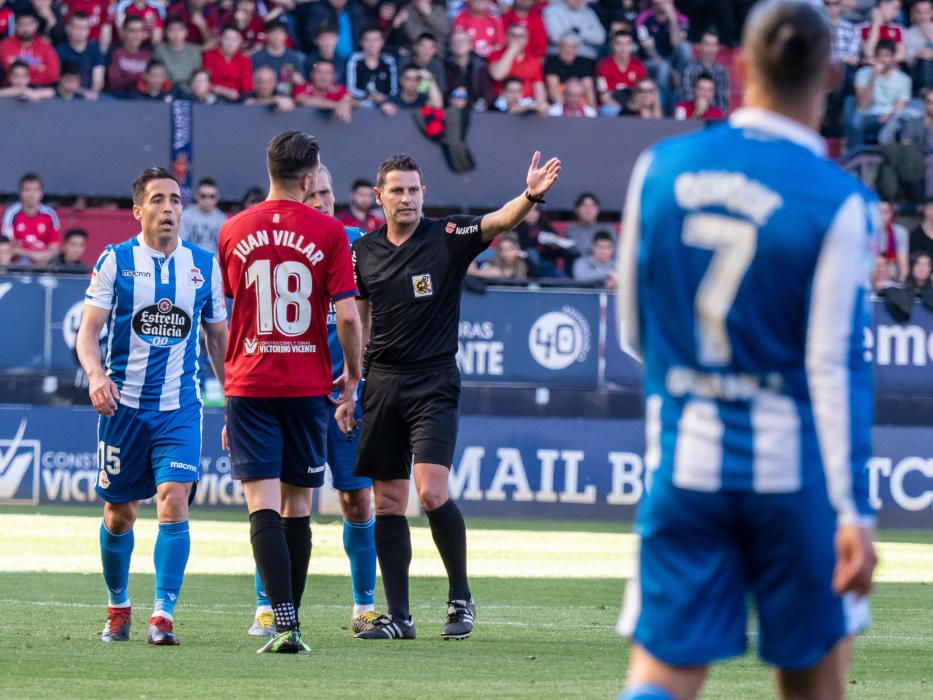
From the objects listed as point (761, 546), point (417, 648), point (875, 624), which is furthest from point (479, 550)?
point (761, 546)

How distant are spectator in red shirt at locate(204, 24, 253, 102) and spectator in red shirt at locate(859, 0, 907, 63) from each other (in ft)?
27.5

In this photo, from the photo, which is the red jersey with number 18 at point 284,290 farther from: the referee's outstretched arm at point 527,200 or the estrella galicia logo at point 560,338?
the estrella galicia logo at point 560,338

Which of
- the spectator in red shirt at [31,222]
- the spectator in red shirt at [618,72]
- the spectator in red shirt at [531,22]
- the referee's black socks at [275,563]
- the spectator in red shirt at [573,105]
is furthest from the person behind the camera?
the spectator in red shirt at [531,22]

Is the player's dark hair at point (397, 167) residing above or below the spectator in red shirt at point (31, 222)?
above

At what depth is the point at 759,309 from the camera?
3.60 m

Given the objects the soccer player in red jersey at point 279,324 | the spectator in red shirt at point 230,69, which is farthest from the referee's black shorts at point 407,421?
the spectator in red shirt at point 230,69

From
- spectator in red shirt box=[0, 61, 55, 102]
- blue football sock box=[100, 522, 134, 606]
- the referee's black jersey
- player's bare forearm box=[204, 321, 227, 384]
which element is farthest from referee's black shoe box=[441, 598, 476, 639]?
spectator in red shirt box=[0, 61, 55, 102]

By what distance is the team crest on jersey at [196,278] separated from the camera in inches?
327

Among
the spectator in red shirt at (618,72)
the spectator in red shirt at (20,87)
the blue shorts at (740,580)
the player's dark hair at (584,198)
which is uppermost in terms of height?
the spectator in red shirt at (618,72)

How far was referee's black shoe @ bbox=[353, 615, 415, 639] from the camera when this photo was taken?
8.31 m

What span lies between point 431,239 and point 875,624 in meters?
3.31

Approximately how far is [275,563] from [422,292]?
1681mm

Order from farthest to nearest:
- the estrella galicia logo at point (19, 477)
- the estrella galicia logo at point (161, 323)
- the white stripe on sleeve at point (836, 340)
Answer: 1. the estrella galicia logo at point (19, 477)
2. the estrella galicia logo at point (161, 323)
3. the white stripe on sleeve at point (836, 340)

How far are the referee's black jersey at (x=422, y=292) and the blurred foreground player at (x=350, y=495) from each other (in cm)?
29
